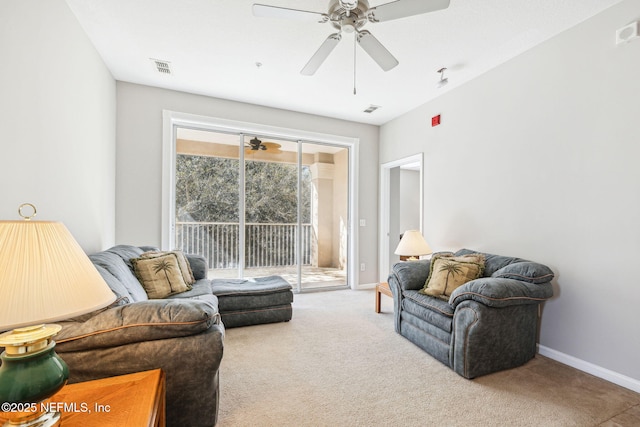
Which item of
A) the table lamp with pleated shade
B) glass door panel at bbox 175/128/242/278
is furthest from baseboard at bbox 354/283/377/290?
the table lamp with pleated shade

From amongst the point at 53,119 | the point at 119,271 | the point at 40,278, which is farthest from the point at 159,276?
the point at 40,278

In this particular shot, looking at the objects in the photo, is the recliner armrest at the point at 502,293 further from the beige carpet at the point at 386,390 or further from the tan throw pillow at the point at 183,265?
the tan throw pillow at the point at 183,265

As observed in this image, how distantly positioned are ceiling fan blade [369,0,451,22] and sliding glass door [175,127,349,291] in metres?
2.85

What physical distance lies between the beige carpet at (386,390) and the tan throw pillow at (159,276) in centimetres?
74

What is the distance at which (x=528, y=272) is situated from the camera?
2381 millimetres

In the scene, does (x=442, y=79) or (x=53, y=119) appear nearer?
(x=53, y=119)

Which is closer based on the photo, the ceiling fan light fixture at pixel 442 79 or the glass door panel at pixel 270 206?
the ceiling fan light fixture at pixel 442 79

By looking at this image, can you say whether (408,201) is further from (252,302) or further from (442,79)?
(252,302)

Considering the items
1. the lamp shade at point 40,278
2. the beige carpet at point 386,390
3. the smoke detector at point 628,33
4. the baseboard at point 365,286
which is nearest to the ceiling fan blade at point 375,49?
the smoke detector at point 628,33

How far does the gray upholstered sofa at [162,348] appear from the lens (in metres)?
1.27

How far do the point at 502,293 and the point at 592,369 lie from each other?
1.01m

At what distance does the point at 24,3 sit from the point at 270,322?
3.11 meters

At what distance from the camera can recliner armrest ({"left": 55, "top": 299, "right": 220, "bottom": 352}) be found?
4.15 ft

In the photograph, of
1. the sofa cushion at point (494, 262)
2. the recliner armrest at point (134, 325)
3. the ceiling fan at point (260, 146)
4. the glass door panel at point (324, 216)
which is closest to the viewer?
the recliner armrest at point (134, 325)
